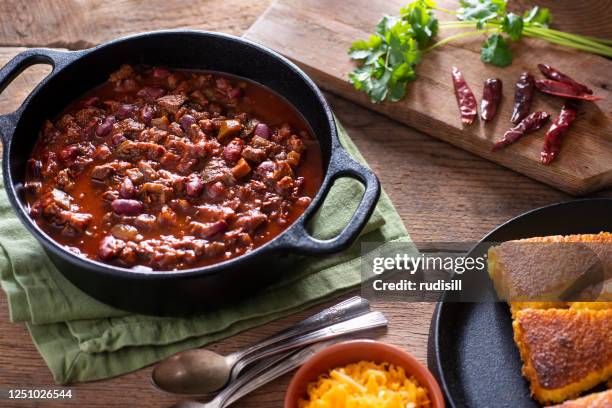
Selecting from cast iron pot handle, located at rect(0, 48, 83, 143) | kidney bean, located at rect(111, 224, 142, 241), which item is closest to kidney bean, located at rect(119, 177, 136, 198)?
kidney bean, located at rect(111, 224, 142, 241)

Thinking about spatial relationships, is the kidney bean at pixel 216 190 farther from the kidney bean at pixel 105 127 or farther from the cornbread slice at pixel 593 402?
the cornbread slice at pixel 593 402

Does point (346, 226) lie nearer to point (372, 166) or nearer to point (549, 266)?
point (549, 266)

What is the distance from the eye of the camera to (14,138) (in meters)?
3.43

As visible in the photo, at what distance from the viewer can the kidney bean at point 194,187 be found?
345 centimetres

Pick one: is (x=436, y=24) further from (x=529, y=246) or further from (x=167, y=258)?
(x=167, y=258)

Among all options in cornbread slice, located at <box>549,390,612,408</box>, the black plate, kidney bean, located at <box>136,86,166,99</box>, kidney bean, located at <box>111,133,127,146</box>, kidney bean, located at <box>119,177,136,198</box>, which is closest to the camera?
cornbread slice, located at <box>549,390,612,408</box>

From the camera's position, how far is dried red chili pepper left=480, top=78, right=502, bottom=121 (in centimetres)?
410

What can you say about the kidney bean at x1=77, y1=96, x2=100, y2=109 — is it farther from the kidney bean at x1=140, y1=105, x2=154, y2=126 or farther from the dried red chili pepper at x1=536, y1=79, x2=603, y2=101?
the dried red chili pepper at x1=536, y1=79, x2=603, y2=101

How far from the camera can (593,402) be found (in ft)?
9.75

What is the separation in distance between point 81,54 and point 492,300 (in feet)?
7.45

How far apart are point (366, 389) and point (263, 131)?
1.35 metres

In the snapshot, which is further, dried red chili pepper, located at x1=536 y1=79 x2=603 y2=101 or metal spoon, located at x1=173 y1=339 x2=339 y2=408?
dried red chili pepper, located at x1=536 y1=79 x2=603 y2=101

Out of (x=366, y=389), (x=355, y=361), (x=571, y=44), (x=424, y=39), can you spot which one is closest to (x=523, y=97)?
(x=571, y=44)

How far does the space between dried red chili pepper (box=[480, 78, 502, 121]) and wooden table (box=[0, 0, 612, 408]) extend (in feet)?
0.81
